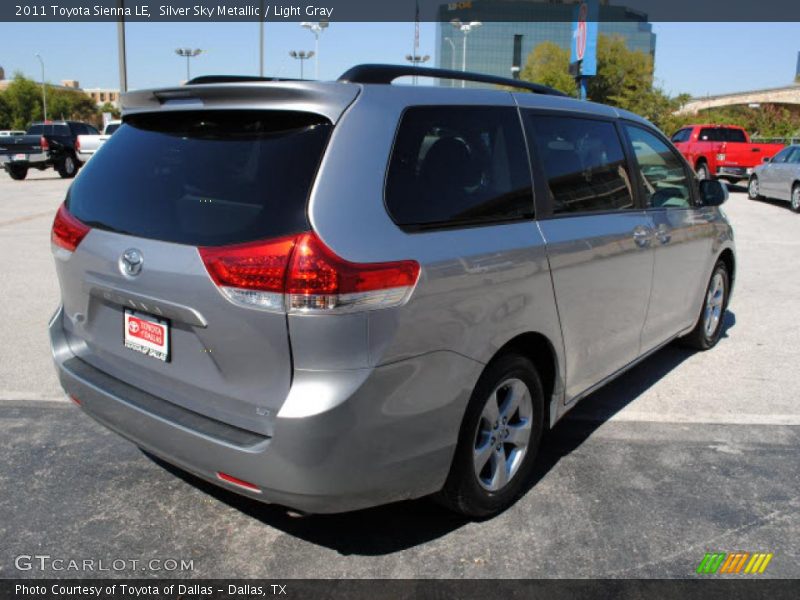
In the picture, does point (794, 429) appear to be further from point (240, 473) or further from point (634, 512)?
point (240, 473)

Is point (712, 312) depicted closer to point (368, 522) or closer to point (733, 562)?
point (733, 562)

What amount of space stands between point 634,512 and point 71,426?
10.1 ft

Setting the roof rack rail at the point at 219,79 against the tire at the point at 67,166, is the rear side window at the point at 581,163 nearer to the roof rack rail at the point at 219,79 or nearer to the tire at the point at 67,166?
the roof rack rail at the point at 219,79

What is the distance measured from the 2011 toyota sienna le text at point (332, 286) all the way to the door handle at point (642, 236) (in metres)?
0.52

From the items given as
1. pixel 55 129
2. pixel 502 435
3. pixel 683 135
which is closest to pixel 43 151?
pixel 55 129

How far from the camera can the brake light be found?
3031 millimetres

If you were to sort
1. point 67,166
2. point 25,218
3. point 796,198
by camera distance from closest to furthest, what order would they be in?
point 25,218 → point 796,198 → point 67,166

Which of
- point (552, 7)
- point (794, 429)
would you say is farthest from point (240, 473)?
point (552, 7)

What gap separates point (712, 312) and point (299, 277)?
14.9ft

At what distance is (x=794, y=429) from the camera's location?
14.1 feet

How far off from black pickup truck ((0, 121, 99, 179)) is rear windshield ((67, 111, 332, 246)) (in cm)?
2211

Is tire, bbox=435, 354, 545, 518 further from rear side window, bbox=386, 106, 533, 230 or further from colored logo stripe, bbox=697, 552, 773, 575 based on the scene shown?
colored logo stripe, bbox=697, 552, 773, 575

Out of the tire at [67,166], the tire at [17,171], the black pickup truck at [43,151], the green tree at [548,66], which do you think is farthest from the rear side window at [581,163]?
the green tree at [548,66]

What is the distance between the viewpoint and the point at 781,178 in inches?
706
